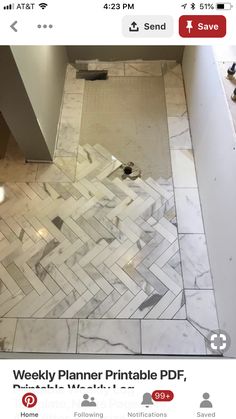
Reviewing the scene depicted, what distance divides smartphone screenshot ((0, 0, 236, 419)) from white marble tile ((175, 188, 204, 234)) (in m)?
0.01

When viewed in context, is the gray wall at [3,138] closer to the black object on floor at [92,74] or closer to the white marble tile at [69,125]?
the white marble tile at [69,125]

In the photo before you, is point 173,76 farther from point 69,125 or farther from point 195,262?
point 195,262

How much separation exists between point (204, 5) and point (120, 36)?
12.9 inches

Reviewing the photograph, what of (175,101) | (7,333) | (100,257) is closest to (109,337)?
A: (100,257)

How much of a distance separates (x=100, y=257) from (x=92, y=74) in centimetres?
Answer: 199

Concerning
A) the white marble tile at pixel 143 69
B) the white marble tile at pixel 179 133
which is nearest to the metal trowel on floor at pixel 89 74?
the white marble tile at pixel 143 69

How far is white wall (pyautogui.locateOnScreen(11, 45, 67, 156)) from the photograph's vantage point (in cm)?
195

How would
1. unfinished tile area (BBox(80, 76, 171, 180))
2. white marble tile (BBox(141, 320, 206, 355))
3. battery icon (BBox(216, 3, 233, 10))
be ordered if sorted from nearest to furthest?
battery icon (BBox(216, 3, 233, 10)) → white marble tile (BBox(141, 320, 206, 355)) → unfinished tile area (BBox(80, 76, 171, 180))

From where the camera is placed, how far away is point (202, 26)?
1181 mm

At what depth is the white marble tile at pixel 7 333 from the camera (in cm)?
191

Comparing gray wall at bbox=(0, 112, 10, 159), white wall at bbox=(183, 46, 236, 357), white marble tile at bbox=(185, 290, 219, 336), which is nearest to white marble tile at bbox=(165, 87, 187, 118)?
white wall at bbox=(183, 46, 236, 357)

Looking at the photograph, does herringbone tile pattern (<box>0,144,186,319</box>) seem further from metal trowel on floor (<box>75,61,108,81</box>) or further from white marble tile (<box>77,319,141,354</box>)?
metal trowel on floor (<box>75,61,108,81</box>)
